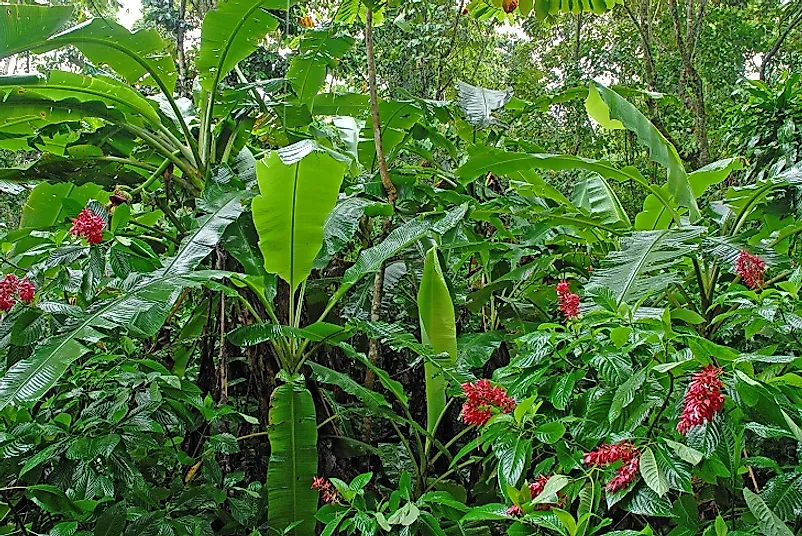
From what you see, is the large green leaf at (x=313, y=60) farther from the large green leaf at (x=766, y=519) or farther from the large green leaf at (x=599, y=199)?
the large green leaf at (x=766, y=519)

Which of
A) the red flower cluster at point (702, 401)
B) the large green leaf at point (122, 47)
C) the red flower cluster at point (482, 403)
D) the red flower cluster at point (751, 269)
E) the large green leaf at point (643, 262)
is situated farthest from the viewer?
the large green leaf at point (122, 47)

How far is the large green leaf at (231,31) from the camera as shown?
185cm

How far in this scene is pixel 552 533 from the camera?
0.92 meters

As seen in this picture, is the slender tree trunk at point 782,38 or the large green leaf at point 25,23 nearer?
the large green leaf at point 25,23

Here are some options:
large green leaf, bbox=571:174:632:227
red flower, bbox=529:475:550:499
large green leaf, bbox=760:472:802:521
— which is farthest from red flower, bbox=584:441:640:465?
large green leaf, bbox=571:174:632:227

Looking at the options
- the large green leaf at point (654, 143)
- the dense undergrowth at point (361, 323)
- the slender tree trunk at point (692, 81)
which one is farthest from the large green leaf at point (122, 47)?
the slender tree trunk at point (692, 81)

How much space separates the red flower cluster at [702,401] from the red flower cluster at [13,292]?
124 centimetres

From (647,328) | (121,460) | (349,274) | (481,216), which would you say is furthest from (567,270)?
(121,460)

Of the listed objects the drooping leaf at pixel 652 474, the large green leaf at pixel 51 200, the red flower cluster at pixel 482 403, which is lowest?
the drooping leaf at pixel 652 474

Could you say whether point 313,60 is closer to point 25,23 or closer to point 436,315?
point 25,23

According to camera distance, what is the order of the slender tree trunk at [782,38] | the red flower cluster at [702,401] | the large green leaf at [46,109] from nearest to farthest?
the red flower cluster at [702,401] < the large green leaf at [46,109] < the slender tree trunk at [782,38]

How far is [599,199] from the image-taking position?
2162mm

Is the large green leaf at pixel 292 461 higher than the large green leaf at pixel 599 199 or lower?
lower

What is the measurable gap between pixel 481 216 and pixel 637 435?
0.99m
